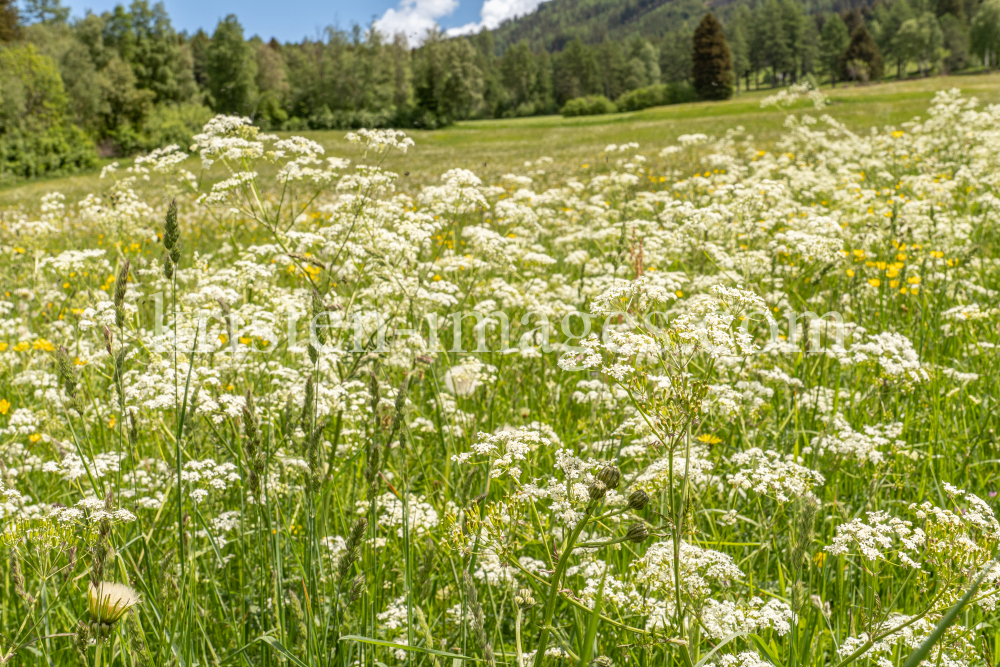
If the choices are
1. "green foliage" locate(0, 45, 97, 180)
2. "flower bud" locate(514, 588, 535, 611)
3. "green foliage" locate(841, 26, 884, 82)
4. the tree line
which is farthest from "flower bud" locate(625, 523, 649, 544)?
"green foliage" locate(841, 26, 884, 82)

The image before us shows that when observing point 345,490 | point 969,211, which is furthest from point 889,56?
point 345,490

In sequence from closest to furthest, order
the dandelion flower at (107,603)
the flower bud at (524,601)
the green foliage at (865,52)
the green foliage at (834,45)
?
the dandelion flower at (107,603) < the flower bud at (524,601) < the green foliage at (865,52) < the green foliage at (834,45)

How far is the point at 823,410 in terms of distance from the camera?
346 cm

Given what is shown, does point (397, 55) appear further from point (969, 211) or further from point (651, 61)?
point (969, 211)

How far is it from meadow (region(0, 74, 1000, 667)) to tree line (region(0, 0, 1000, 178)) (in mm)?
1617

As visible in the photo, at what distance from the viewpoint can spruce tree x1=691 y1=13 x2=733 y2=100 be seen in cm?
8488

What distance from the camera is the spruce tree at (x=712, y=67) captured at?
8488 cm

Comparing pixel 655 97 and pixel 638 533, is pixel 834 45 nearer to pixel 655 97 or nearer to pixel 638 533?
pixel 655 97

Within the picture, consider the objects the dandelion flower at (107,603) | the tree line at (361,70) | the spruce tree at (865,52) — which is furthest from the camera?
the spruce tree at (865,52)

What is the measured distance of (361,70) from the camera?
68.8m

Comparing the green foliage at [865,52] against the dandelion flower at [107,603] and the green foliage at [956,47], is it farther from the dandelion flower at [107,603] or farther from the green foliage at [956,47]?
the dandelion flower at [107,603]

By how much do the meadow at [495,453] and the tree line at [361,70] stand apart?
1.62 metres

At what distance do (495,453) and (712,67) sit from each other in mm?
96988

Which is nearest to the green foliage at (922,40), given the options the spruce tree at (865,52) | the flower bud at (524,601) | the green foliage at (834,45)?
the spruce tree at (865,52)
